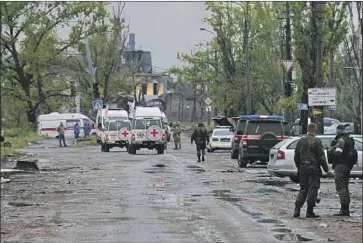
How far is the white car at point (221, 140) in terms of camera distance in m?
46.3

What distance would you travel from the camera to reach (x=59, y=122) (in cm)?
6606

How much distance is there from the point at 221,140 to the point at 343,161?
104 ft

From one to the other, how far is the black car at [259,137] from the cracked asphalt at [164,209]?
4.24 m

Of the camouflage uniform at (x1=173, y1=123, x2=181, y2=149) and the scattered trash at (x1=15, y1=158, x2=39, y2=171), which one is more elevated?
the camouflage uniform at (x1=173, y1=123, x2=181, y2=149)

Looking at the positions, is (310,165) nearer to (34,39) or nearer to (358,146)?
(358,146)

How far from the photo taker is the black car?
30.1 meters

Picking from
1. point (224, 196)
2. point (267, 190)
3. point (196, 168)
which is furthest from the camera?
point (196, 168)

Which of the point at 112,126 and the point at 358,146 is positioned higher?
the point at 112,126

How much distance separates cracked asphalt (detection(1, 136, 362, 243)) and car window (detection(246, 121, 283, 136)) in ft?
15.7

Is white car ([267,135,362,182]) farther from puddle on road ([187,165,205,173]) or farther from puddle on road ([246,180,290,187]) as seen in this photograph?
puddle on road ([187,165,205,173])

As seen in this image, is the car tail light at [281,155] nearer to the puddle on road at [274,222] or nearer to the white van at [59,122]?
the puddle on road at [274,222]

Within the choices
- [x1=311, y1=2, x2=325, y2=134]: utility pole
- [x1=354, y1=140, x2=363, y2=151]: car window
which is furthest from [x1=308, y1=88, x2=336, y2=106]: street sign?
[x1=354, y1=140, x2=363, y2=151]: car window

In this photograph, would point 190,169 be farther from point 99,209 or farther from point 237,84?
point 237,84

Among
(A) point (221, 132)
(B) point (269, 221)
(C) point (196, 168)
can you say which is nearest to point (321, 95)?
(C) point (196, 168)
